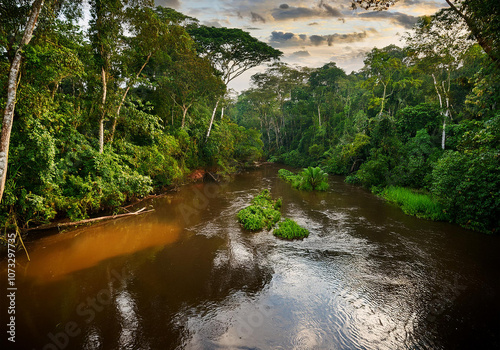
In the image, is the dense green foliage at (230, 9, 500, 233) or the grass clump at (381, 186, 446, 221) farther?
the grass clump at (381, 186, 446, 221)

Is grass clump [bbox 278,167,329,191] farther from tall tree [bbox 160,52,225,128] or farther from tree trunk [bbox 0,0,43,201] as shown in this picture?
tree trunk [bbox 0,0,43,201]

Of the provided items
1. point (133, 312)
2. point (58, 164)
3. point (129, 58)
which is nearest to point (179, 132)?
point (129, 58)

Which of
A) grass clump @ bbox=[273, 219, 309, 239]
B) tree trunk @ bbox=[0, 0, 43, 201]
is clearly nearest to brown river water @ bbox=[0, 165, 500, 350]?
grass clump @ bbox=[273, 219, 309, 239]

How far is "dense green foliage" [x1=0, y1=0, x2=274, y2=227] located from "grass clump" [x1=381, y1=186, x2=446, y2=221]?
12557 millimetres

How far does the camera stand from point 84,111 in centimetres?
919

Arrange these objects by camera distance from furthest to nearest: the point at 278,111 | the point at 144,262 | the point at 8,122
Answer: the point at 278,111, the point at 144,262, the point at 8,122

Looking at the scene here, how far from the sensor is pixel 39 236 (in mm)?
7656

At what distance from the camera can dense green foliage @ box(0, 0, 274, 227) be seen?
6.23 meters

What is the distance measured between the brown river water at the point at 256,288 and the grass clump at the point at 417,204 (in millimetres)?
905

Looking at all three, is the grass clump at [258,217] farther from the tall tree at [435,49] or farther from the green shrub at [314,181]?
the tall tree at [435,49]

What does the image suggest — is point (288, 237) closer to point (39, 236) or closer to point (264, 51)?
point (39, 236)

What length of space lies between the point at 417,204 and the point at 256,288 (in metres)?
10.1

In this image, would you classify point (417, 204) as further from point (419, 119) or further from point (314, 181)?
point (419, 119)

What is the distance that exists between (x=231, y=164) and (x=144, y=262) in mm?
20116
